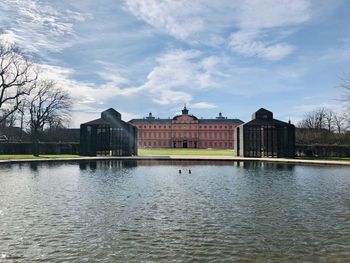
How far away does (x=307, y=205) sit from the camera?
12117 millimetres

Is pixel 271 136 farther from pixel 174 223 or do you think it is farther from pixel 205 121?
pixel 205 121

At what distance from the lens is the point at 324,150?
43.1 metres

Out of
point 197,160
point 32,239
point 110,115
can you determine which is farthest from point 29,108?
point 32,239

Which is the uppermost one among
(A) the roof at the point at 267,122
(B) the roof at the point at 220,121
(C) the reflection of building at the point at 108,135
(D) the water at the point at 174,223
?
(B) the roof at the point at 220,121

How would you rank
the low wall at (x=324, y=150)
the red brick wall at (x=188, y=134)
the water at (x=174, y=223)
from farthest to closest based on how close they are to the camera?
the red brick wall at (x=188, y=134) < the low wall at (x=324, y=150) < the water at (x=174, y=223)

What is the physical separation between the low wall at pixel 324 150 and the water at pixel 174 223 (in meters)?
28.3

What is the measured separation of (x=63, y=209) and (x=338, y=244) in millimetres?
8395

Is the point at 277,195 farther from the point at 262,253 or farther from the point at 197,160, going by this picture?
the point at 197,160

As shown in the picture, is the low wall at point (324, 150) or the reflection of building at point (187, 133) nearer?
the low wall at point (324, 150)

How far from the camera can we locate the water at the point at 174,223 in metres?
7.14

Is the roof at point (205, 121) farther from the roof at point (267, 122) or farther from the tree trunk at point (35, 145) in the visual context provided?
the tree trunk at point (35, 145)

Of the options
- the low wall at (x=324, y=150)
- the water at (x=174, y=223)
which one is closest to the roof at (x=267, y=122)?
A: the low wall at (x=324, y=150)

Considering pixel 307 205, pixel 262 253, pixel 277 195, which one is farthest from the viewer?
pixel 277 195

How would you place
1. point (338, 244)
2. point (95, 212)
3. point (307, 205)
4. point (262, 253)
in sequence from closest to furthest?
1. point (262, 253)
2. point (338, 244)
3. point (95, 212)
4. point (307, 205)
